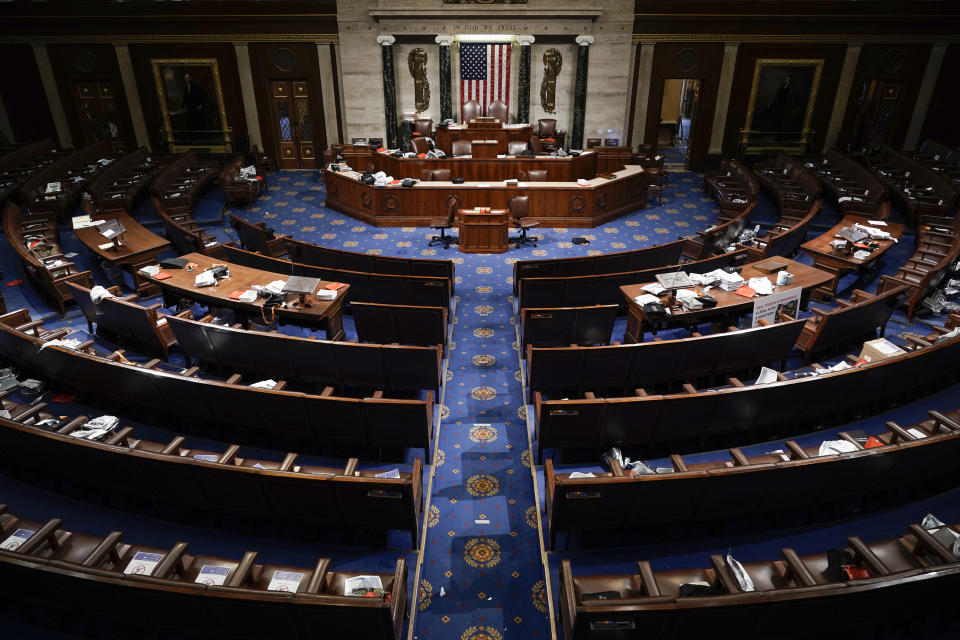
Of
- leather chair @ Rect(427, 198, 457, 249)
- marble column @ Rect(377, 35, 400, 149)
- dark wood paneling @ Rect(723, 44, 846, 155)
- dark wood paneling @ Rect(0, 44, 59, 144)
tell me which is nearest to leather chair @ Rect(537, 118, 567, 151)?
marble column @ Rect(377, 35, 400, 149)

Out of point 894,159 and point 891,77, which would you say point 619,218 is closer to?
point 894,159

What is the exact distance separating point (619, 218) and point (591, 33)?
5807mm

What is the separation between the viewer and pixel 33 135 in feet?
52.6

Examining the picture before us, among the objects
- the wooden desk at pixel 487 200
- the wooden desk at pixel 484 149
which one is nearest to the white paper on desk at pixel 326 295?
the wooden desk at pixel 487 200

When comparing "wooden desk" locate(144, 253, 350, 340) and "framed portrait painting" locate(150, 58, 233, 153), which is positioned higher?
"framed portrait painting" locate(150, 58, 233, 153)

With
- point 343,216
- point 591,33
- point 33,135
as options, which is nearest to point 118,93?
point 33,135

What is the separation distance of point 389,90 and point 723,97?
8.69 meters

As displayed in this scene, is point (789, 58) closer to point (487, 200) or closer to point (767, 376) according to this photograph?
point (487, 200)

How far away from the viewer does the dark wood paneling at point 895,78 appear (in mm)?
14734

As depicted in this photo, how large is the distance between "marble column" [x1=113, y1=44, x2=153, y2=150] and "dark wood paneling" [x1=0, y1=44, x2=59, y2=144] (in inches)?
→ 85.8

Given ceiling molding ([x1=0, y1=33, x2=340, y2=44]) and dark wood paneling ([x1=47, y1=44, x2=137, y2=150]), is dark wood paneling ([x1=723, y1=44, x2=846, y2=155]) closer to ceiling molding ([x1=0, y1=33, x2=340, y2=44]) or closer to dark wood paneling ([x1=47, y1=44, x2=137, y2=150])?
Answer: ceiling molding ([x1=0, y1=33, x2=340, y2=44])

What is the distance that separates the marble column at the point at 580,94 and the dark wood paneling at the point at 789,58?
3777 mm

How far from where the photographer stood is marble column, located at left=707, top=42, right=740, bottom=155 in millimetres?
14977

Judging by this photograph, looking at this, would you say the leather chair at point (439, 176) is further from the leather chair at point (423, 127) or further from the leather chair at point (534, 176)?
the leather chair at point (423, 127)
